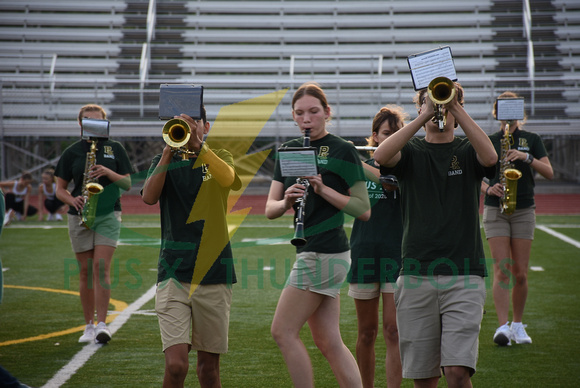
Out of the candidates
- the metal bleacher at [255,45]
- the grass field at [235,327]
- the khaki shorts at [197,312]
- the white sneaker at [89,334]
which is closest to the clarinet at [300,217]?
the khaki shorts at [197,312]

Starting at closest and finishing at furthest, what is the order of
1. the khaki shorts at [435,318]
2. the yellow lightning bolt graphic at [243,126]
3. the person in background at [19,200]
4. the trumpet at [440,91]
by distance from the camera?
the trumpet at [440,91] → the khaki shorts at [435,318] → the person in background at [19,200] → the yellow lightning bolt graphic at [243,126]

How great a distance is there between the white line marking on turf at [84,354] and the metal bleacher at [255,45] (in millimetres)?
14913

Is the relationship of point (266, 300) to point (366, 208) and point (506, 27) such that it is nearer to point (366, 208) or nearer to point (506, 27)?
point (366, 208)

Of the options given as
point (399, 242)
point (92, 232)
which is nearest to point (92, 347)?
point (92, 232)

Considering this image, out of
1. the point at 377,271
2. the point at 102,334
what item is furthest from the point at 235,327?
the point at 377,271

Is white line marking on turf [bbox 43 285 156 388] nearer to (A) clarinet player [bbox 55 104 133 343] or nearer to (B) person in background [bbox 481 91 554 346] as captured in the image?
(A) clarinet player [bbox 55 104 133 343]

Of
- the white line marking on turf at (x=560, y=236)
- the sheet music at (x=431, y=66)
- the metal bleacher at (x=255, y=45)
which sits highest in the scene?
the metal bleacher at (x=255, y=45)

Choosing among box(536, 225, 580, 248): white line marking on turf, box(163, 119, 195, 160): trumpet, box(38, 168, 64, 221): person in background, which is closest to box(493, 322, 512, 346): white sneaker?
box(163, 119, 195, 160): trumpet

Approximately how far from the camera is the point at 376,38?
2700cm

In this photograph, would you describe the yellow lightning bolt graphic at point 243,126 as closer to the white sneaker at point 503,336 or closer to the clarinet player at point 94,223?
the clarinet player at point 94,223

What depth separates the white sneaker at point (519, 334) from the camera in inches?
241

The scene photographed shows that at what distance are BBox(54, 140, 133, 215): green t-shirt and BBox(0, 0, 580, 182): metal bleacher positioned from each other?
15845 mm

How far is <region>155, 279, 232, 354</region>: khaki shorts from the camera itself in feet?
12.7

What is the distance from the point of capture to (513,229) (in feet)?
19.9
